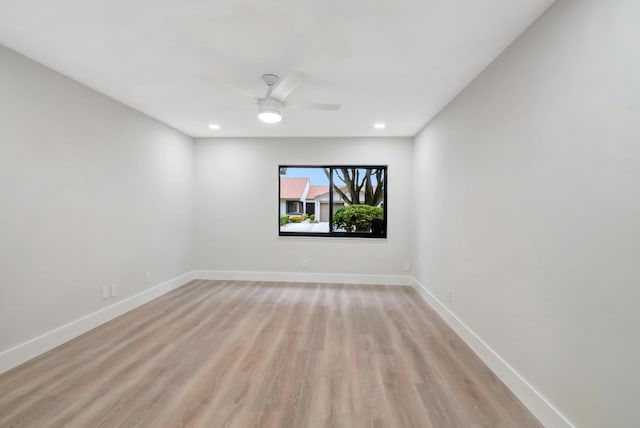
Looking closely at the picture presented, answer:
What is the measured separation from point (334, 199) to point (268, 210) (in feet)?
3.79

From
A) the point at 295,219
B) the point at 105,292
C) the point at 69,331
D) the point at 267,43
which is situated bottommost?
the point at 69,331

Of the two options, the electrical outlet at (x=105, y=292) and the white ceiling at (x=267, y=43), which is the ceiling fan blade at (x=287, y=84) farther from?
the electrical outlet at (x=105, y=292)

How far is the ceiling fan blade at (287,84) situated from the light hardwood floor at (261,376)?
2239 mm

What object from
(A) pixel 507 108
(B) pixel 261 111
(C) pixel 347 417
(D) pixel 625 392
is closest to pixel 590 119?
(A) pixel 507 108

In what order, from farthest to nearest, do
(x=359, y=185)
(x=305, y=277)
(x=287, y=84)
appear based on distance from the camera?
(x=359, y=185), (x=305, y=277), (x=287, y=84)

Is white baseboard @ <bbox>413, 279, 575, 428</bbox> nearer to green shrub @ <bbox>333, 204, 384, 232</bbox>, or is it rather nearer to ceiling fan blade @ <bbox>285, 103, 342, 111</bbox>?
green shrub @ <bbox>333, 204, 384, 232</bbox>

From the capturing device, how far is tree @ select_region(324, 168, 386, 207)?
493 cm

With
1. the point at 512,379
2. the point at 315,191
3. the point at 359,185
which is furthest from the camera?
the point at 315,191

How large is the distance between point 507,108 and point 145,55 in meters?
2.80

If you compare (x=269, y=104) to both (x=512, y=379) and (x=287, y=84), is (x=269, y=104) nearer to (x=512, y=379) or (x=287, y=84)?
(x=287, y=84)

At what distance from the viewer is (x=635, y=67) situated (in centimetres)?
122

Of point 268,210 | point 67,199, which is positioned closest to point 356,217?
point 268,210

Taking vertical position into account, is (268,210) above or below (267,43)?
below

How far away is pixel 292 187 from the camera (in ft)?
16.7
